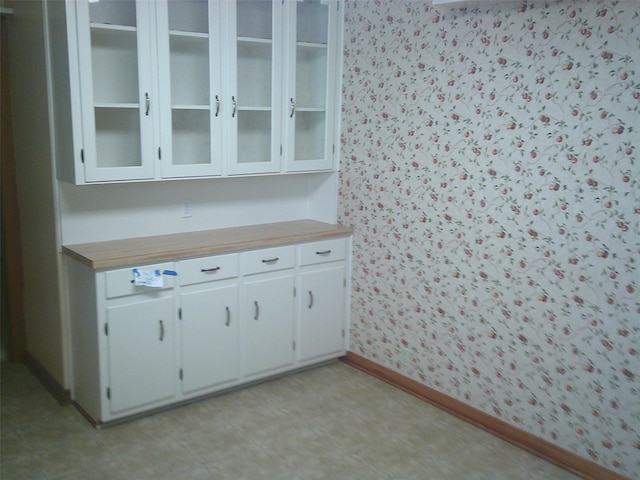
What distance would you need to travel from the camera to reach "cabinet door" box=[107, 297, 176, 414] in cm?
301

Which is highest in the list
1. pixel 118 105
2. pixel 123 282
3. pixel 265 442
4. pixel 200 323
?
pixel 118 105

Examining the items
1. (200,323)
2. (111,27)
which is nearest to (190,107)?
(111,27)

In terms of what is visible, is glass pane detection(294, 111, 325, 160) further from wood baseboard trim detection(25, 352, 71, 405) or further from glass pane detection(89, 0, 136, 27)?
wood baseboard trim detection(25, 352, 71, 405)

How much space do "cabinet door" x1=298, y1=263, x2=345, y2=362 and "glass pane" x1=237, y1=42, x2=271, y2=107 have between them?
106 centimetres

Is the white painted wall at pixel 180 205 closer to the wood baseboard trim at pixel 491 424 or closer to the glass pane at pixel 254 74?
the glass pane at pixel 254 74

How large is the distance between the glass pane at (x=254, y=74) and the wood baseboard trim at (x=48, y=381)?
186cm

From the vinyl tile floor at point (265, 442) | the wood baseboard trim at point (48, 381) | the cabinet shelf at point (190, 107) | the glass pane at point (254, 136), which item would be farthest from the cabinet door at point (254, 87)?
the wood baseboard trim at point (48, 381)

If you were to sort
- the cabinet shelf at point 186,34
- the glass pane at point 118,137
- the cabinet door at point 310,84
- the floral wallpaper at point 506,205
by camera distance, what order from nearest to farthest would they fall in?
the floral wallpaper at point 506,205 → the glass pane at point 118,137 → the cabinet shelf at point 186,34 → the cabinet door at point 310,84

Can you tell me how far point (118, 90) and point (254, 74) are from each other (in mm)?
790

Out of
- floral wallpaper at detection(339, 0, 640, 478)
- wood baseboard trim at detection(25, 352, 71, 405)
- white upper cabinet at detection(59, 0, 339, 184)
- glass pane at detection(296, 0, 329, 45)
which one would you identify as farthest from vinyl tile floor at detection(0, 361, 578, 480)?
glass pane at detection(296, 0, 329, 45)

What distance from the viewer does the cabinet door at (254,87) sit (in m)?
3.33

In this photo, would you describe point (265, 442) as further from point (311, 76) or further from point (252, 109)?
point (311, 76)

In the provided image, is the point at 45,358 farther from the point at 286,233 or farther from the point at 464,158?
the point at 464,158

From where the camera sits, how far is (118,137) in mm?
3043
